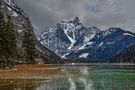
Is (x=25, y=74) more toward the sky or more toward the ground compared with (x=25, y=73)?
more toward the ground

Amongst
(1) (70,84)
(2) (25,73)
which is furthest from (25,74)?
(1) (70,84)

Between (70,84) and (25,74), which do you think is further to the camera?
(25,74)

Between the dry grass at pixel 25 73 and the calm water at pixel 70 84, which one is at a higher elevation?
the dry grass at pixel 25 73

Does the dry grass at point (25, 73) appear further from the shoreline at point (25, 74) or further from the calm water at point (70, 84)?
the calm water at point (70, 84)

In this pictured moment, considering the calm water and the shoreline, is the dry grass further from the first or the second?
the calm water

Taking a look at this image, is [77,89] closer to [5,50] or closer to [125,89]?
[125,89]

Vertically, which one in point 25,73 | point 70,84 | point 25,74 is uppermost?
point 25,73

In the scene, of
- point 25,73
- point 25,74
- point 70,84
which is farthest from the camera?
point 25,73

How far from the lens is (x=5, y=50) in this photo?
97.8 metres

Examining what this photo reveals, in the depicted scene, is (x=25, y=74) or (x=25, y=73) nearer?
(x=25, y=74)

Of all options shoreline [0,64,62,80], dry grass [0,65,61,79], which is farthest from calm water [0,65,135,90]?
dry grass [0,65,61,79]

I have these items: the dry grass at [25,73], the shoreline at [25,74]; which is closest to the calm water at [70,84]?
the shoreline at [25,74]

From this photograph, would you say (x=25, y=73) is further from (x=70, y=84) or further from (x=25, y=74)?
(x=70, y=84)

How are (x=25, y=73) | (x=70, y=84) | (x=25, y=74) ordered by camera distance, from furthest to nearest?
(x=25, y=73), (x=25, y=74), (x=70, y=84)
